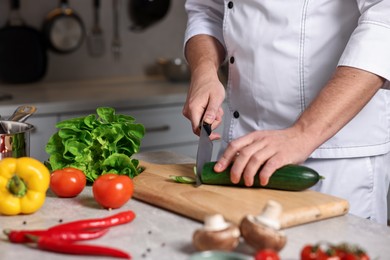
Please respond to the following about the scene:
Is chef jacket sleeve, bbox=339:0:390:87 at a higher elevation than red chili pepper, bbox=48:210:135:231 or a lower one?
higher

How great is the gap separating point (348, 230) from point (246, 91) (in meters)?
0.59

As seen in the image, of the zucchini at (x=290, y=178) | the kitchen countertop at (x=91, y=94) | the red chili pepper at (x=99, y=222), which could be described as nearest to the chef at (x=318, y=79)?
the zucchini at (x=290, y=178)

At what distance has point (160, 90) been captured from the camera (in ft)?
10.4

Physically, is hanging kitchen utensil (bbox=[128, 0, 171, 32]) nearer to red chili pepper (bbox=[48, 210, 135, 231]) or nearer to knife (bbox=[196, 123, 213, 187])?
knife (bbox=[196, 123, 213, 187])

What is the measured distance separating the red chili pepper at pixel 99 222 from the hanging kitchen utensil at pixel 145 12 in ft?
6.97

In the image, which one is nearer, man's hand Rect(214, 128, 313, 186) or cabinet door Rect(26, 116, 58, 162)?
man's hand Rect(214, 128, 313, 186)

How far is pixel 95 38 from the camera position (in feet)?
11.2

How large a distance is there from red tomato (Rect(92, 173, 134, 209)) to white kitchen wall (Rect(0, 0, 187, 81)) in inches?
77.0

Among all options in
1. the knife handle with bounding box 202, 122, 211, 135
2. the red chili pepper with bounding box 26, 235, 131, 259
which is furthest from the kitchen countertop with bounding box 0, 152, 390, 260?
the knife handle with bounding box 202, 122, 211, 135

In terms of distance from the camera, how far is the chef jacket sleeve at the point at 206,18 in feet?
6.57

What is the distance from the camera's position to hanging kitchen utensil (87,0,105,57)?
11.1 ft

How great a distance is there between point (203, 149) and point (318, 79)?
358 millimetres

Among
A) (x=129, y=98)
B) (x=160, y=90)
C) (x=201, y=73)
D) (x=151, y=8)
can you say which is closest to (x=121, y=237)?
(x=201, y=73)

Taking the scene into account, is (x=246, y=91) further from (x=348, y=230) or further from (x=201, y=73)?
(x=348, y=230)
